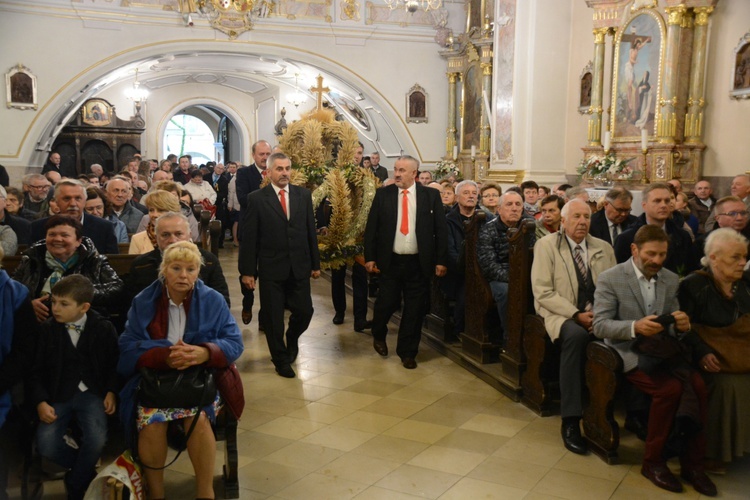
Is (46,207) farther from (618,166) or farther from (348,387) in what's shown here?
(618,166)

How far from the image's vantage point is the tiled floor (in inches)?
124

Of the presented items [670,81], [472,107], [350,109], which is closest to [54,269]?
[670,81]

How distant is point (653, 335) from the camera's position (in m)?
3.19

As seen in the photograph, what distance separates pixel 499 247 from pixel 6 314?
10.7 feet

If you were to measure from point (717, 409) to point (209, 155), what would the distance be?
2310cm

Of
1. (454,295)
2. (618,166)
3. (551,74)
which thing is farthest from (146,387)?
(551,74)

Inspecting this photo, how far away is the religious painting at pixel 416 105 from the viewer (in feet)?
46.0

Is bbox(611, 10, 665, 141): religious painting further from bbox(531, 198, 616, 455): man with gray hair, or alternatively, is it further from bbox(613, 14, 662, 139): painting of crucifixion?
bbox(531, 198, 616, 455): man with gray hair

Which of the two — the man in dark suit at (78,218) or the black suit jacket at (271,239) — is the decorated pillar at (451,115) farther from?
the man in dark suit at (78,218)

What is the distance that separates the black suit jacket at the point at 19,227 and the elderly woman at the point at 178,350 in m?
2.31

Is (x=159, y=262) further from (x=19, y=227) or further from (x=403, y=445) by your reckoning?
(x=19, y=227)

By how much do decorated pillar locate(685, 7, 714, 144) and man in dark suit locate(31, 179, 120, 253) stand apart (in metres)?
6.98

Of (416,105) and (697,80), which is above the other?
(416,105)

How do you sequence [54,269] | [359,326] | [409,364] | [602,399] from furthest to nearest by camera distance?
[359,326]
[409,364]
[602,399]
[54,269]
